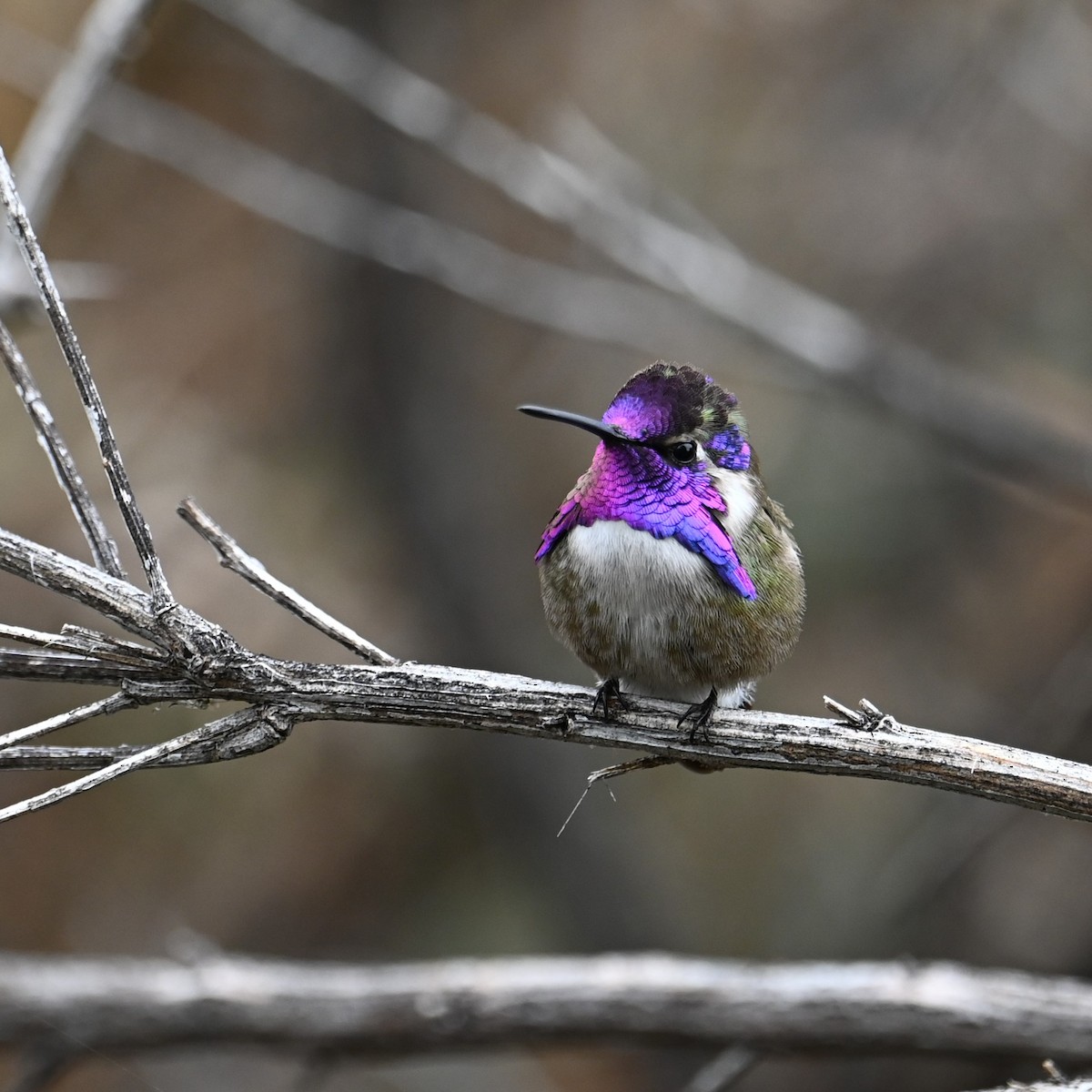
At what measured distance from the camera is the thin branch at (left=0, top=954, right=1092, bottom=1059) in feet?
12.2

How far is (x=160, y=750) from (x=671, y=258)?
3.83 metres

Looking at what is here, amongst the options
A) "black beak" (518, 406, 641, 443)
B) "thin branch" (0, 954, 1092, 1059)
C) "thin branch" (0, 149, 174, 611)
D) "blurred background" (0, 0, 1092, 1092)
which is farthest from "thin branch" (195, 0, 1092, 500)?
"thin branch" (0, 149, 174, 611)

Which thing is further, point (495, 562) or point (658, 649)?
point (495, 562)

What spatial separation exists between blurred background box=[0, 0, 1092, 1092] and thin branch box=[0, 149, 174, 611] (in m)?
4.21

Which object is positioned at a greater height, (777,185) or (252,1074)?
(777,185)

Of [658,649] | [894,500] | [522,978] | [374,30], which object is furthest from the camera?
[894,500]

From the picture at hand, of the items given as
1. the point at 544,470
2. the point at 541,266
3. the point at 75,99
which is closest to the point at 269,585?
the point at 75,99

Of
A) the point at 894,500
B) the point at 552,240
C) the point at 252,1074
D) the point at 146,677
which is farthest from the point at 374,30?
the point at 252,1074

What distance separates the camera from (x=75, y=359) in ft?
5.60

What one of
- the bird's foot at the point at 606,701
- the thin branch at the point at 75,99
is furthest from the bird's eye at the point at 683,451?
the thin branch at the point at 75,99

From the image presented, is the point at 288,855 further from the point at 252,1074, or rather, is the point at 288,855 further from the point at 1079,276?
the point at 1079,276

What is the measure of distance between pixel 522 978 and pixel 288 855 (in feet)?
12.9

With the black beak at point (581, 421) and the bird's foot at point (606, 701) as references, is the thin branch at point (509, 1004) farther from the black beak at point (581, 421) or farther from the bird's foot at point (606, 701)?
the black beak at point (581, 421)

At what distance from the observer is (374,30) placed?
6074 mm
